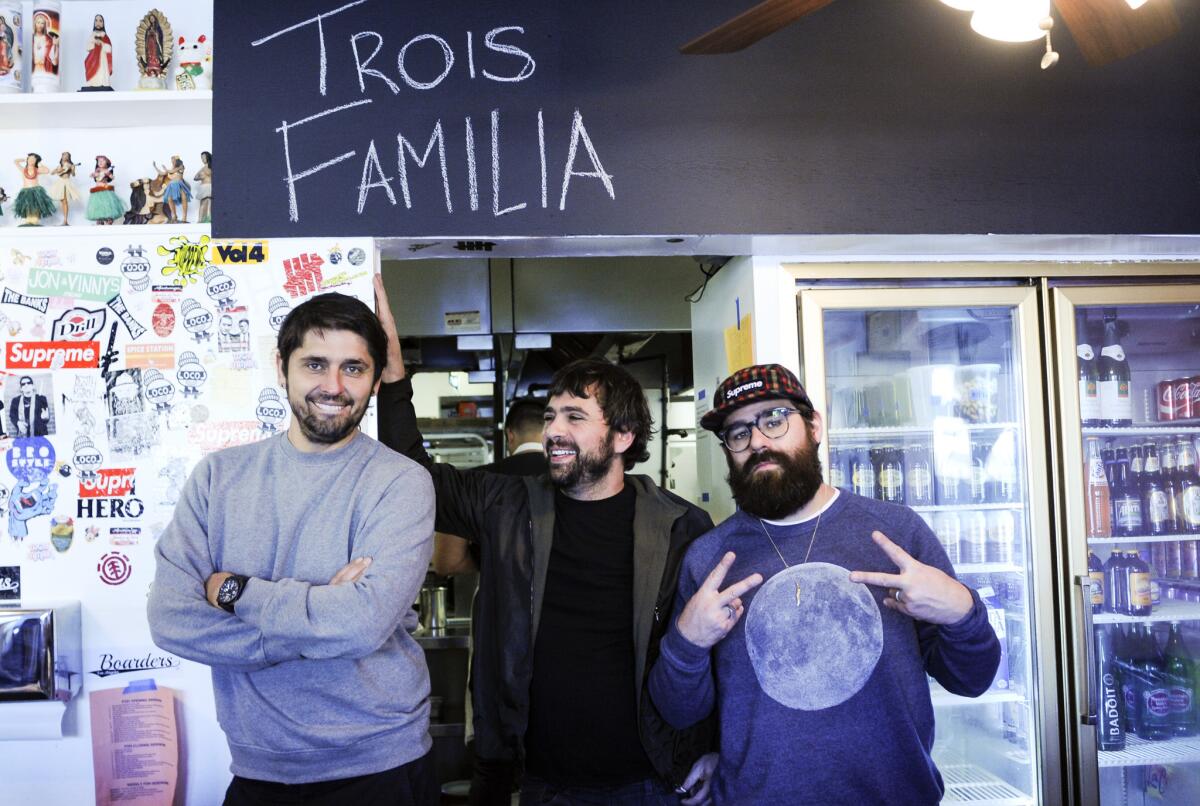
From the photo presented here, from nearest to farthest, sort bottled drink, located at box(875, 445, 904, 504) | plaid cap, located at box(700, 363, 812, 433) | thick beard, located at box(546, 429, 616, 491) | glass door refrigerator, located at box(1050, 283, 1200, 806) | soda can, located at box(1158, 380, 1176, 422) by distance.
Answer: plaid cap, located at box(700, 363, 812, 433) < thick beard, located at box(546, 429, 616, 491) < glass door refrigerator, located at box(1050, 283, 1200, 806) < bottled drink, located at box(875, 445, 904, 504) < soda can, located at box(1158, 380, 1176, 422)

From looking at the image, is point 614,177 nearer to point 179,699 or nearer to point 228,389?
point 228,389

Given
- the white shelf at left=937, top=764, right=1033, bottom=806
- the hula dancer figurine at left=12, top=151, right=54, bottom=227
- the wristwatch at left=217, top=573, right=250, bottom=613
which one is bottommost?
the white shelf at left=937, top=764, right=1033, bottom=806

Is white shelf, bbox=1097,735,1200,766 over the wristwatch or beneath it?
beneath

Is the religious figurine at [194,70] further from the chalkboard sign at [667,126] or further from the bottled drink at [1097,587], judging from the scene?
the bottled drink at [1097,587]

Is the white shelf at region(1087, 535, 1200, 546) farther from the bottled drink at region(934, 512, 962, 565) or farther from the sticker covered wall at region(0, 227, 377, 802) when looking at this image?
the sticker covered wall at region(0, 227, 377, 802)

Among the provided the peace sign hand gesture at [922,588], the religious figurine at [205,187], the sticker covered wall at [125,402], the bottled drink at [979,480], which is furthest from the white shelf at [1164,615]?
the religious figurine at [205,187]

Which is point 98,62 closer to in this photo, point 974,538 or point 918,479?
point 918,479

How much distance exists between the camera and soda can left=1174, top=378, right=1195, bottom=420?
3.42 m

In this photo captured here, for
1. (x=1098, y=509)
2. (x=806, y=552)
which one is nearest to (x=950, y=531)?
(x=1098, y=509)

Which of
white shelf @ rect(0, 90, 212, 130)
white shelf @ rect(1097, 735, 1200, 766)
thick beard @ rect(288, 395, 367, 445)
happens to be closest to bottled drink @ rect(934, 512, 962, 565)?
white shelf @ rect(1097, 735, 1200, 766)

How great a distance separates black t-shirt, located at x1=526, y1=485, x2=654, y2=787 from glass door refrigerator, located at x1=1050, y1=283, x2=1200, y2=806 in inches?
64.4

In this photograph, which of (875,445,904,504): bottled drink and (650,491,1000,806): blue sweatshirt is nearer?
(650,491,1000,806): blue sweatshirt

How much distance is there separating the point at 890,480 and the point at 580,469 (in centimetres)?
143

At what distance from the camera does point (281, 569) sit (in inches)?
79.7
